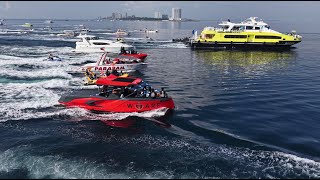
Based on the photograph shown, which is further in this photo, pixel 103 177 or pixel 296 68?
pixel 296 68

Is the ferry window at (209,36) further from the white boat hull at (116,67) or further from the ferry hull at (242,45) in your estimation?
the white boat hull at (116,67)

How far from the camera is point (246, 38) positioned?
70.9m

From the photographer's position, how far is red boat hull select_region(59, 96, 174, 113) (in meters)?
24.0

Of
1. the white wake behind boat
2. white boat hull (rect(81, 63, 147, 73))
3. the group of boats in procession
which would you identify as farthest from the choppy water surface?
the white wake behind boat

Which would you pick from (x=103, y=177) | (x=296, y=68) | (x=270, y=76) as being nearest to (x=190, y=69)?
(x=270, y=76)

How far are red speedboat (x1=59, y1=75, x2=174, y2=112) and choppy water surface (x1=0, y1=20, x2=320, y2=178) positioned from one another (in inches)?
24.1

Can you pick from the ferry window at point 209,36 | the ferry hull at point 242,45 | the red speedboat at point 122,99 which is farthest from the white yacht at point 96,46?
the red speedboat at point 122,99

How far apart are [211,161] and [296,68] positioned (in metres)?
36.3

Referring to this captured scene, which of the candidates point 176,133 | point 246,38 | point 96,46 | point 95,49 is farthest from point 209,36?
point 176,133

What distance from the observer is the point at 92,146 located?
735 inches

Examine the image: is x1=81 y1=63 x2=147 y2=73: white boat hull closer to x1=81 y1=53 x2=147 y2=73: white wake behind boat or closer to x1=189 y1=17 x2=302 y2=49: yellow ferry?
x1=81 y1=53 x2=147 y2=73: white wake behind boat

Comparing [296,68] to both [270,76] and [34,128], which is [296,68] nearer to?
[270,76]

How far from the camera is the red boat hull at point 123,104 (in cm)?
2405

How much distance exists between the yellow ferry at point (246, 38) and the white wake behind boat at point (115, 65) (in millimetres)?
29340
